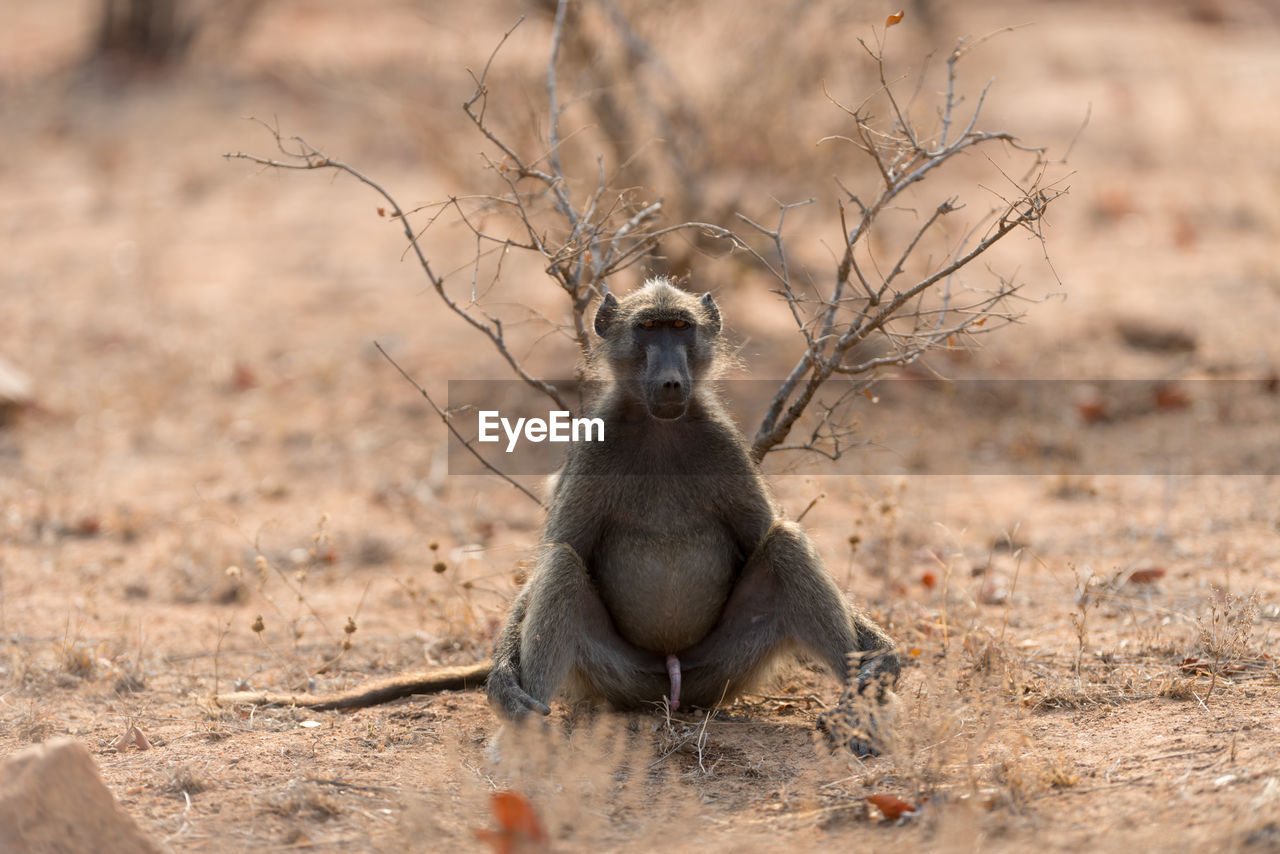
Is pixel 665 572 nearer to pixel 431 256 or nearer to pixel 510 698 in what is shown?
pixel 510 698

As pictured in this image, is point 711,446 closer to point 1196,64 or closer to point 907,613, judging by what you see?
point 907,613

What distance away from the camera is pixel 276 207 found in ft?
41.1

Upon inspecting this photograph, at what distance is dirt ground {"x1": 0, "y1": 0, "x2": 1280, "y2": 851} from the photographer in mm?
3580

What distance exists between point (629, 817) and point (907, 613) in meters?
2.03

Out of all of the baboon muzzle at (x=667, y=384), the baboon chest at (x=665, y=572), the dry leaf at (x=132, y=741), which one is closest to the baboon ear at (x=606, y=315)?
the baboon muzzle at (x=667, y=384)

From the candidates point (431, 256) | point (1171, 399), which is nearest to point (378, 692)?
point (1171, 399)

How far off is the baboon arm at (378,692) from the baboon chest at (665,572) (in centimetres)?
67

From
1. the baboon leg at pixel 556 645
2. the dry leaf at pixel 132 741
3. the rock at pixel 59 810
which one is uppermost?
the baboon leg at pixel 556 645

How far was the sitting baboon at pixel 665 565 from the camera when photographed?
4.04 m

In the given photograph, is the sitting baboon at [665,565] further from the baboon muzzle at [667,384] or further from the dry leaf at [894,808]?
the dry leaf at [894,808]

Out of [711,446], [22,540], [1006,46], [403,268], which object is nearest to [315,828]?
[711,446]

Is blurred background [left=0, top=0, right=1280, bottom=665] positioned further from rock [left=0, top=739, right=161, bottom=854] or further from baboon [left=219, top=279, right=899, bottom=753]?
rock [left=0, top=739, right=161, bottom=854]

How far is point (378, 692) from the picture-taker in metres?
4.49

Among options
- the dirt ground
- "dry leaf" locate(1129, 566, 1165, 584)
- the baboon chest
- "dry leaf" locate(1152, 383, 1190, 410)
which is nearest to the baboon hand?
the dirt ground
